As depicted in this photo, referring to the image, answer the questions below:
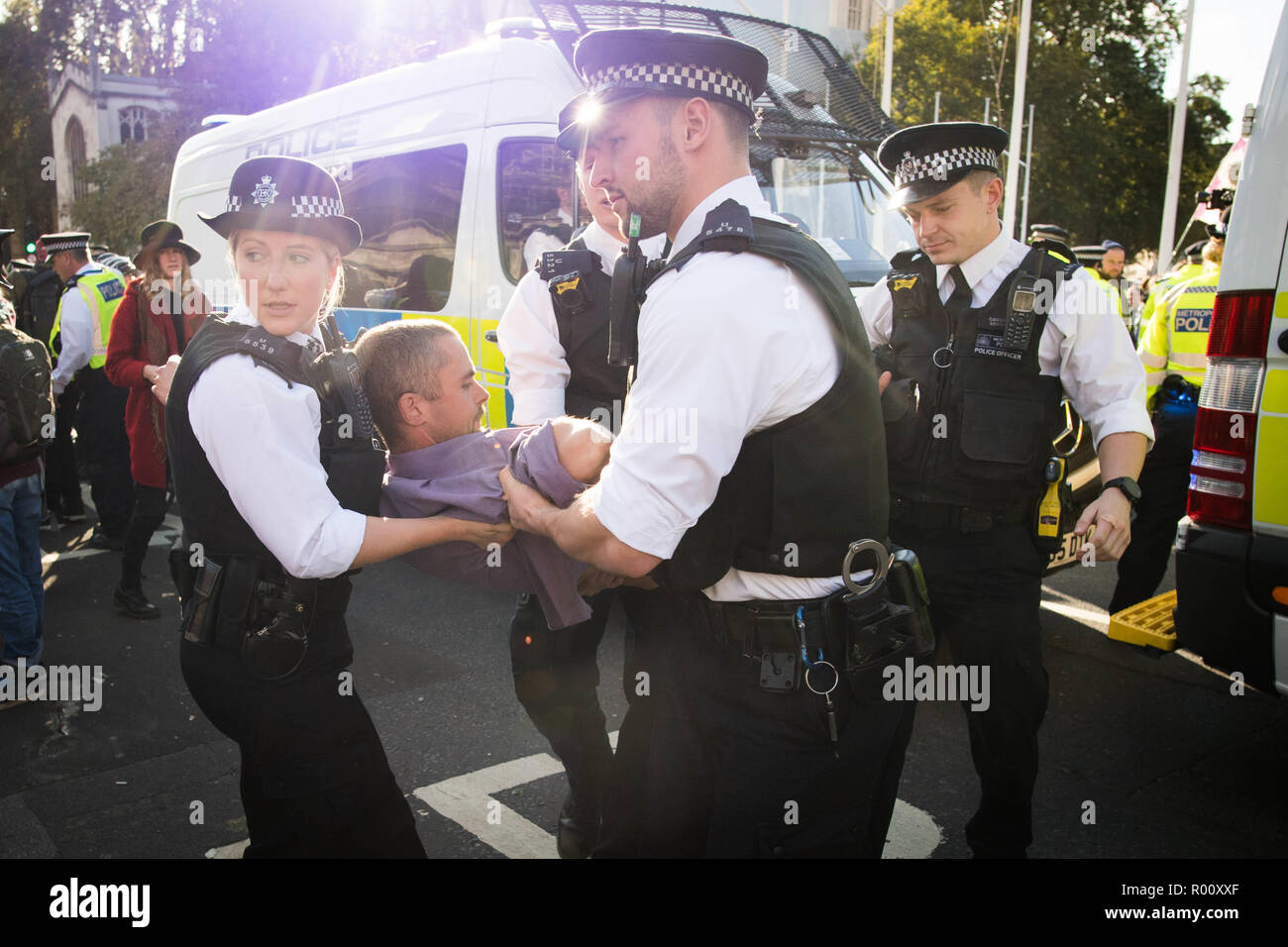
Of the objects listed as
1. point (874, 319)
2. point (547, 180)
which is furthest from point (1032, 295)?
point (547, 180)

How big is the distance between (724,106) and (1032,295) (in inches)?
53.5

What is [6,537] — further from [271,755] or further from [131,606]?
[271,755]

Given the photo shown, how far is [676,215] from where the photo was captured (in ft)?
5.95

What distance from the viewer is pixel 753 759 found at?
179 cm

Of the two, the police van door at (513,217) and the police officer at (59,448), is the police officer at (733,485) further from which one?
the police officer at (59,448)

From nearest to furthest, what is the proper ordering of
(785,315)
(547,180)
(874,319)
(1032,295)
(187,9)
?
(785,315) → (1032,295) → (874,319) → (547,180) → (187,9)

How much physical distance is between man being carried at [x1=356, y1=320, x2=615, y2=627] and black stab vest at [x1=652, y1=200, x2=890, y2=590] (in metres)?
0.28

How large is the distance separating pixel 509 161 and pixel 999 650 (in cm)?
361

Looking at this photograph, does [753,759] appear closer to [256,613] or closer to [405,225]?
[256,613]

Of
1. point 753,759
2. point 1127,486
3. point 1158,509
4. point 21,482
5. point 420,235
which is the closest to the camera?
point 753,759

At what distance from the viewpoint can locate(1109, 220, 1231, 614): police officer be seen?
195 inches

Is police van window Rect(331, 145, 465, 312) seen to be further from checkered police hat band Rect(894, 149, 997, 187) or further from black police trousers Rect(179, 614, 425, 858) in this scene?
black police trousers Rect(179, 614, 425, 858)

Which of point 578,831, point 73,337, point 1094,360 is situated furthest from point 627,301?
point 73,337

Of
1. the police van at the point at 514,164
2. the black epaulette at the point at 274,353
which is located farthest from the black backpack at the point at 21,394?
the black epaulette at the point at 274,353
